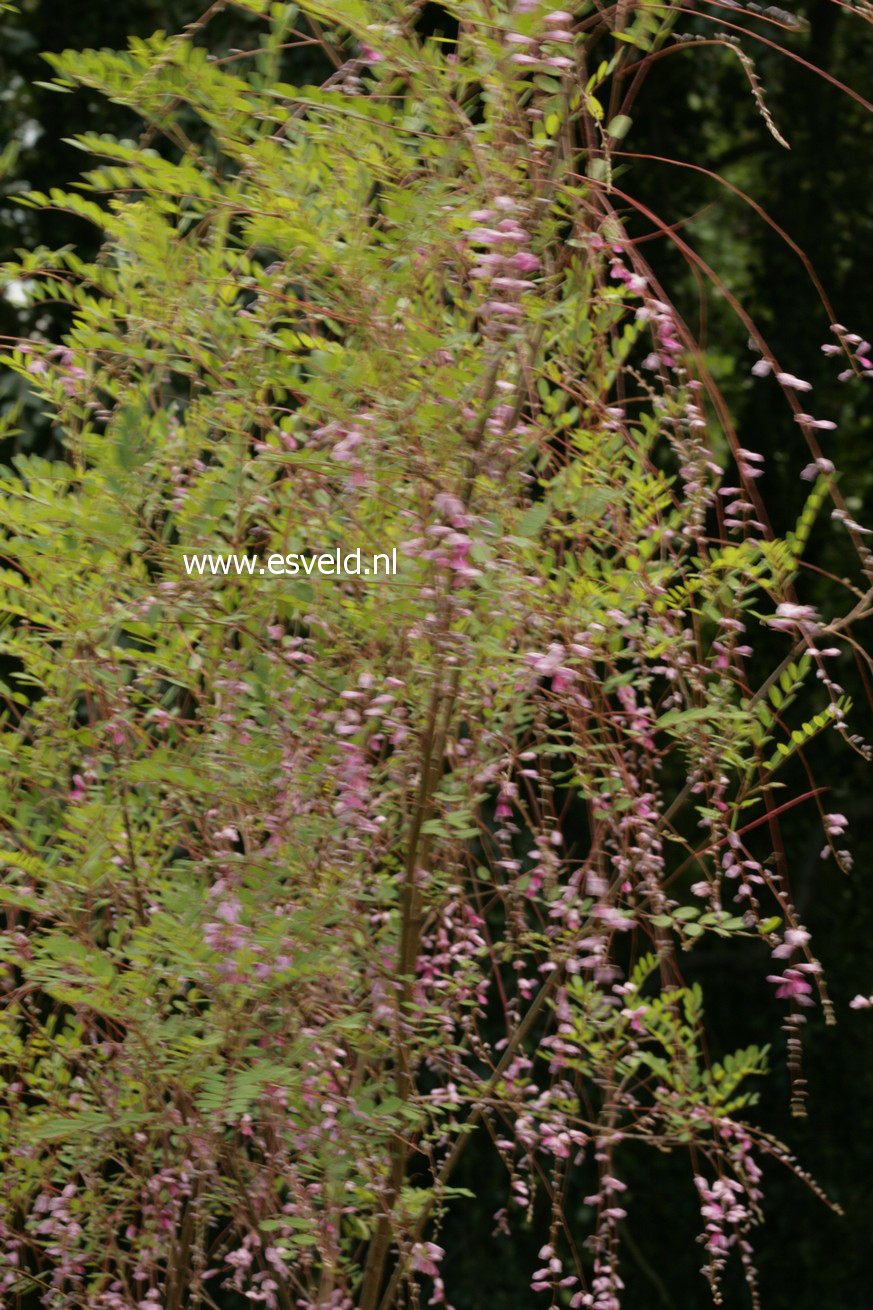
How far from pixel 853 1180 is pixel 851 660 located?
1263mm

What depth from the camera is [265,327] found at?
1.26m

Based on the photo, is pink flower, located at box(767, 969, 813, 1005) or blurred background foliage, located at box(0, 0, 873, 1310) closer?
pink flower, located at box(767, 969, 813, 1005)

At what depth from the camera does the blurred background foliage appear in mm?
3557

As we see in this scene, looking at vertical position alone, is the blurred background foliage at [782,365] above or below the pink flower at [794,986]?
below

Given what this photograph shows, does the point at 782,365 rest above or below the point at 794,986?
below

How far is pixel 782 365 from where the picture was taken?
12.4 ft

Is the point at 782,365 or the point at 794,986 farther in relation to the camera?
the point at 782,365

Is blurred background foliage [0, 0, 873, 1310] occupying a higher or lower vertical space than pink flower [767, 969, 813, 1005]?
lower

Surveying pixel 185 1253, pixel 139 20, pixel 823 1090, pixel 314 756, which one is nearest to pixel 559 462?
A: pixel 314 756

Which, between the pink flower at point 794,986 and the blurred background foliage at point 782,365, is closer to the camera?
the pink flower at point 794,986

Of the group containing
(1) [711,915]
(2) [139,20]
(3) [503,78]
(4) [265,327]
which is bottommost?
(2) [139,20]

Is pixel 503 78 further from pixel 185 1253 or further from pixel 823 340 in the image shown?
pixel 823 340

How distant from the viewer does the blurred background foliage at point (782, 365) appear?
3557 mm

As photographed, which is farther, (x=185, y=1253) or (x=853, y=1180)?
(x=853, y=1180)
